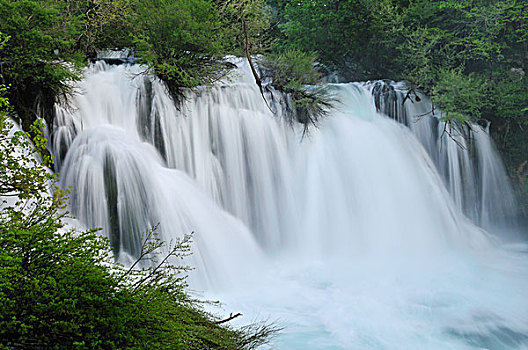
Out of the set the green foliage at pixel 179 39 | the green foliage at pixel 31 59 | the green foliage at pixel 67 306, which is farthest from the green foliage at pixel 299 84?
the green foliage at pixel 67 306

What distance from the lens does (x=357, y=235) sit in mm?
10703

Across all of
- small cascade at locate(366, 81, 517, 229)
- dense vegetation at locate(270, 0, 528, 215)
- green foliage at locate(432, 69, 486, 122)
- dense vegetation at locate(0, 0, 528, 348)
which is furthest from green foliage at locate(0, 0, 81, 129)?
dense vegetation at locate(270, 0, 528, 215)

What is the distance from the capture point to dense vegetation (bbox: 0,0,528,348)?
2518mm

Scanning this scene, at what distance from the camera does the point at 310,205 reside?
10.6 metres

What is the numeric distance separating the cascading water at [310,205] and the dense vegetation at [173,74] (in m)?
0.77

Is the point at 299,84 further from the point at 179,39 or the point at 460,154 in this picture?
the point at 460,154

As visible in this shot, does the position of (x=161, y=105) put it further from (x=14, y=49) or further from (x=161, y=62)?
(x=14, y=49)

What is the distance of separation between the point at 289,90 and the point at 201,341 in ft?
29.4

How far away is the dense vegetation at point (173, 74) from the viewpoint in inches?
99.1

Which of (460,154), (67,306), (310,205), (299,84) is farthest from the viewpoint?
(460,154)

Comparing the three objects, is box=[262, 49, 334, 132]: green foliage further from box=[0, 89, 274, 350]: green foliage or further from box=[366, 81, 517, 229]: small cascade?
box=[0, 89, 274, 350]: green foliage

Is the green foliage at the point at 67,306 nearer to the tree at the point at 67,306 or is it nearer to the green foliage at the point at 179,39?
the tree at the point at 67,306

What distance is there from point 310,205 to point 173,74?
4.55 metres

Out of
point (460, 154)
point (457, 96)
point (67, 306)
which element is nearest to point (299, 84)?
point (457, 96)
